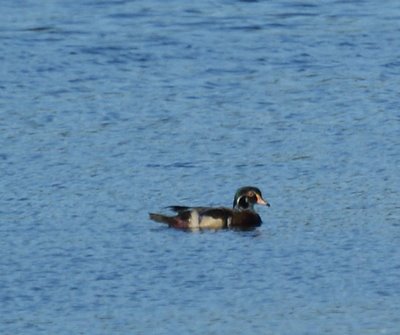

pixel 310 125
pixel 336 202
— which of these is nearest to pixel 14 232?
pixel 336 202

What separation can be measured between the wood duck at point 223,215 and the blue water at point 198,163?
0.36ft

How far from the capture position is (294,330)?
11.5 meters

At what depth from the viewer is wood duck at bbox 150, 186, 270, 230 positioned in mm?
14234

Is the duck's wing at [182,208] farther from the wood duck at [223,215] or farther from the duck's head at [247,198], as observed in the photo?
the duck's head at [247,198]

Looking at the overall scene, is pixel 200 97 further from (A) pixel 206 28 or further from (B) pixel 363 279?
(B) pixel 363 279

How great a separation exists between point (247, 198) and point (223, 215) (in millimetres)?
238

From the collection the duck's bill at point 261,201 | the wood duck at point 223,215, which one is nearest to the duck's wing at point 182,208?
the wood duck at point 223,215

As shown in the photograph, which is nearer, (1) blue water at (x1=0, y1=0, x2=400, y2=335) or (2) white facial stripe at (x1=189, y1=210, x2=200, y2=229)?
(1) blue water at (x1=0, y1=0, x2=400, y2=335)

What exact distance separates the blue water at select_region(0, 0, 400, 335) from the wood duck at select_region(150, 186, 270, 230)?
11 cm

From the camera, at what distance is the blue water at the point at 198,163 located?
12.2 m

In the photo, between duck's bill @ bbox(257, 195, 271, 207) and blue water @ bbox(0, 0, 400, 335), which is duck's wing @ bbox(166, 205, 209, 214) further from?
duck's bill @ bbox(257, 195, 271, 207)

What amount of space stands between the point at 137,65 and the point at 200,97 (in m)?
1.88

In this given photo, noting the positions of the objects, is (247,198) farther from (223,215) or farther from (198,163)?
(198,163)

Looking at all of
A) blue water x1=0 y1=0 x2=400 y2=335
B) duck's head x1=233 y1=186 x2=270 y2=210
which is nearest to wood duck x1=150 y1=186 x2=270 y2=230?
duck's head x1=233 y1=186 x2=270 y2=210
